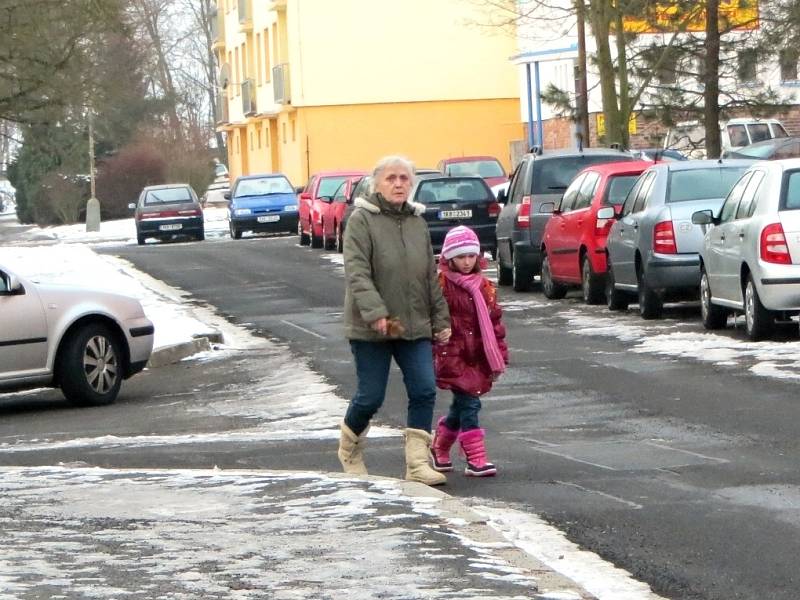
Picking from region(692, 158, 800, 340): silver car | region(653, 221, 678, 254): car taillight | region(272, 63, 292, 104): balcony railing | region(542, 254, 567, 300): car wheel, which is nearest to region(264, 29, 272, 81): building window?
region(272, 63, 292, 104): balcony railing

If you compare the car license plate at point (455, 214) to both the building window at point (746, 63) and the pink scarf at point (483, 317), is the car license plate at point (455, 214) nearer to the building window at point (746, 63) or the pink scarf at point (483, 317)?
the building window at point (746, 63)

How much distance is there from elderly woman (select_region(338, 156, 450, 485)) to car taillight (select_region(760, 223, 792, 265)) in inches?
263

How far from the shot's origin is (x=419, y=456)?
30.6 ft

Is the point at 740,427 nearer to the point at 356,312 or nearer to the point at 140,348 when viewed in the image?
the point at 356,312

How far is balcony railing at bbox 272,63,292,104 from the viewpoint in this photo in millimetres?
66250

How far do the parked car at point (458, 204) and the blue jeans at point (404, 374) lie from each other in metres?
19.9

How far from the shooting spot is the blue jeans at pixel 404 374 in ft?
30.0

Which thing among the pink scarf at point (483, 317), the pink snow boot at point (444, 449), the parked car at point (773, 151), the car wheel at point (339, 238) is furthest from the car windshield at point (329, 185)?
the pink scarf at point (483, 317)

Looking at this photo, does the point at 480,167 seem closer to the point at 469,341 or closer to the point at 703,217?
the point at 703,217

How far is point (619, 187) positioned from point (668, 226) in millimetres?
2857

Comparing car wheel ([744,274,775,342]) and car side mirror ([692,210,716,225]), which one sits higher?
car side mirror ([692,210,716,225])

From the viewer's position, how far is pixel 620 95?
37.2m

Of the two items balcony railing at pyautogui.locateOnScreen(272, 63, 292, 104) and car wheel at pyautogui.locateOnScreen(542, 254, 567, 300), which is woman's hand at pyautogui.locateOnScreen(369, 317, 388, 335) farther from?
balcony railing at pyautogui.locateOnScreen(272, 63, 292, 104)

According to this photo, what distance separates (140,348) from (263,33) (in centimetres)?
6041
